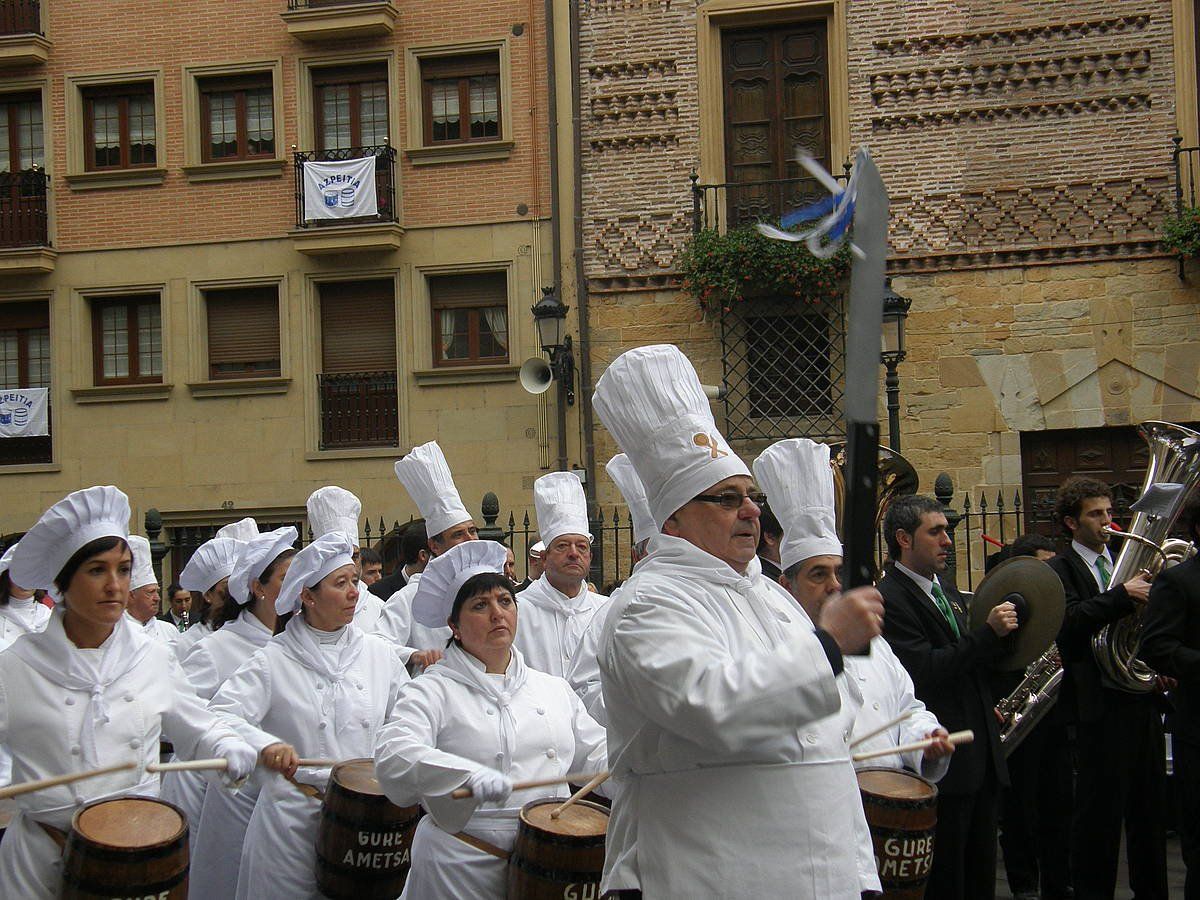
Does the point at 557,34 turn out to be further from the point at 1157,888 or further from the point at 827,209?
the point at 827,209

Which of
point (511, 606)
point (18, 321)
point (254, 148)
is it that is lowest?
point (511, 606)

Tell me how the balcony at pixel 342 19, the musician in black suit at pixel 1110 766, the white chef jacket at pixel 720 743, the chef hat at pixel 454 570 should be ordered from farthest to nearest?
the balcony at pixel 342 19 → the musician in black suit at pixel 1110 766 → the chef hat at pixel 454 570 → the white chef jacket at pixel 720 743

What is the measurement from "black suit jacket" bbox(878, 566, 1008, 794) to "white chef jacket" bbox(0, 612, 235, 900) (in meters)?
2.99

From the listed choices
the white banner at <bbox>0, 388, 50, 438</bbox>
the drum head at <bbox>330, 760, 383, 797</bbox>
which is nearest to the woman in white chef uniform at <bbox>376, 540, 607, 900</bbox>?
the drum head at <bbox>330, 760, 383, 797</bbox>

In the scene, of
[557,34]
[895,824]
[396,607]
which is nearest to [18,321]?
[557,34]

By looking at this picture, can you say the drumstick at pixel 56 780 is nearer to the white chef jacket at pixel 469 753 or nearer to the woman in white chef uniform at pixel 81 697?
the woman in white chef uniform at pixel 81 697

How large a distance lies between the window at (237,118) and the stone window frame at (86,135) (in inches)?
24.0

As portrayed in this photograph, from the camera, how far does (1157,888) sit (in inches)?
299

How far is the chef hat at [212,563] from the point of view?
890 cm

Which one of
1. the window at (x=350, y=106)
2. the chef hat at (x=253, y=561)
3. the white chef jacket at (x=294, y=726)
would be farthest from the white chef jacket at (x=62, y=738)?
the window at (x=350, y=106)

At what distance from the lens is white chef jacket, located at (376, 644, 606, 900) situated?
5.13 meters

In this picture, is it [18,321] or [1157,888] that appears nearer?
[1157,888]

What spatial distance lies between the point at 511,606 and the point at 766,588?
79.0 inches

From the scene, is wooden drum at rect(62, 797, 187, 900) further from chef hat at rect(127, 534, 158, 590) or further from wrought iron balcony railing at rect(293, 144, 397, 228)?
wrought iron balcony railing at rect(293, 144, 397, 228)
